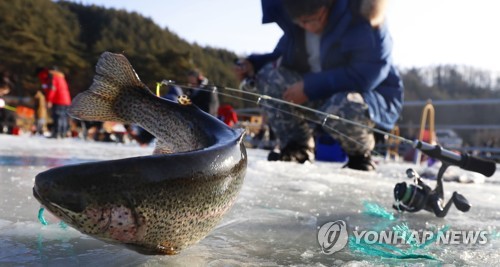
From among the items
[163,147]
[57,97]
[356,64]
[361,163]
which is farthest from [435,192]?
[57,97]

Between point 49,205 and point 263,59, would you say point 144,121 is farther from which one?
point 263,59

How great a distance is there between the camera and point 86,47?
29.9 m

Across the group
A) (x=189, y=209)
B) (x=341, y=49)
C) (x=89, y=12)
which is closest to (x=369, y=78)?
(x=341, y=49)

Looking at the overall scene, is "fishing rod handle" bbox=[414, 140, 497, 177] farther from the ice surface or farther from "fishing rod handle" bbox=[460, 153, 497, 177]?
the ice surface

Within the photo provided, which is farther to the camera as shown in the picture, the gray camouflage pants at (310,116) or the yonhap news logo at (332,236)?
the gray camouflage pants at (310,116)

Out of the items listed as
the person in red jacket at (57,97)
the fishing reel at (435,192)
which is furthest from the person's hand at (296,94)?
the person in red jacket at (57,97)

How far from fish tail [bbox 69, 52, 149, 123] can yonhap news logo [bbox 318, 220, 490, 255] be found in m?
0.45

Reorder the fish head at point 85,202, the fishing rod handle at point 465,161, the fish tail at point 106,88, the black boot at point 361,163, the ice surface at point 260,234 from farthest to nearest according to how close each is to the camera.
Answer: the black boot at point 361,163 < the fishing rod handle at point 465,161 < the fish tail at point 106,88 < the ice surface at point 260,234 < the fish head at point 85,202

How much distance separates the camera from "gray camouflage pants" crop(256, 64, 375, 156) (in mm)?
2477

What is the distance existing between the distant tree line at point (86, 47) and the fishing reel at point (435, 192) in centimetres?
1854

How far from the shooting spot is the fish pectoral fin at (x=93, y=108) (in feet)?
2.77

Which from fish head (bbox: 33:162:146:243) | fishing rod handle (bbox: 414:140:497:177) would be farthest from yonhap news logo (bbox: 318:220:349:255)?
fishing rod handle (bbox: 414:140:497:177)

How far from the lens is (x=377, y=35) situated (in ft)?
8.15

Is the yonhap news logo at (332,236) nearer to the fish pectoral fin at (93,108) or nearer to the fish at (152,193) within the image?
the fish at (152,193)
